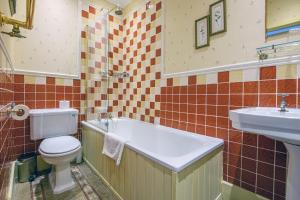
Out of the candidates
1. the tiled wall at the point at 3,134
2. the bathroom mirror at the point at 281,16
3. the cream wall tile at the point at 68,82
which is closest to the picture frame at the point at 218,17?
the bathroom mirror at the point at 281,16

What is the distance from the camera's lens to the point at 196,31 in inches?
63.1

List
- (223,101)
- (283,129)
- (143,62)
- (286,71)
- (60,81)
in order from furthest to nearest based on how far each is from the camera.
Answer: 1. (143,62)
2. (60,81)
3. (223,101)
4. (286,71)
5. (283,129)

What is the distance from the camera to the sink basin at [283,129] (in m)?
0.69

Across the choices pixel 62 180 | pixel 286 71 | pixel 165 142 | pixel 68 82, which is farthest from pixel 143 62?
pixel 62 180

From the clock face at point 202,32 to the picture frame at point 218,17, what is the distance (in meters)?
0.06

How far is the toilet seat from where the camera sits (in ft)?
4.84

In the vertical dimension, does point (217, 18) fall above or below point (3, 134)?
above

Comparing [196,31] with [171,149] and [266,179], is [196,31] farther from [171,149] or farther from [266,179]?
[266,179]

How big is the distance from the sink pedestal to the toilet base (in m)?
1.88

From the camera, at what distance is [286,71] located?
1084 millimetres

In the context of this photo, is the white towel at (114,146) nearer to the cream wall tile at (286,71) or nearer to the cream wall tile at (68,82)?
the cream wall tile at (68,82)

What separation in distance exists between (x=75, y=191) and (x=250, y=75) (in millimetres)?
2023

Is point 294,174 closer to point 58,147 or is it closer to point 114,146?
point 114,146

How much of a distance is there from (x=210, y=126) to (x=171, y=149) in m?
0.53
